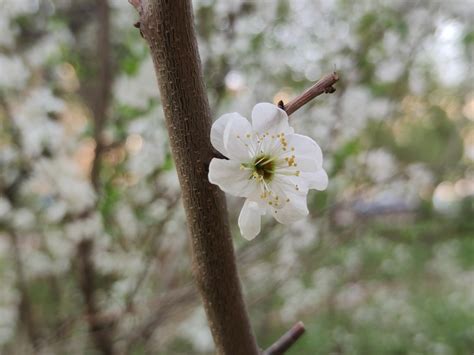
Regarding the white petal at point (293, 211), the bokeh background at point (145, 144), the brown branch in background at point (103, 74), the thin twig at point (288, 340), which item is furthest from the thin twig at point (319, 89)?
the brown branch in background at point (103, 74)

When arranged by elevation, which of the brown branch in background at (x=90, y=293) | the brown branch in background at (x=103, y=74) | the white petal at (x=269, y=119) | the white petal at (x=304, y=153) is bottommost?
the white petal at (x=304, y=153)

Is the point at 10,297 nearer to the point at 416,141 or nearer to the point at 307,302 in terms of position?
the point at 307,302

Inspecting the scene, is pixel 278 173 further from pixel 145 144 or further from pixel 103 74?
pixel 103 74

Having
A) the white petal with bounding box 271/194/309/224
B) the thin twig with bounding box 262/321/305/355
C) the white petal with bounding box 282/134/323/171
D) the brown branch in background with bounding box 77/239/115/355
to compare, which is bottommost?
the thin twig with bounding box 262/321/305/355

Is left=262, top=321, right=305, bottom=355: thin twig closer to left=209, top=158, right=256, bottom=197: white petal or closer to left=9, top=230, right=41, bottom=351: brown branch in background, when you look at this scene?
left=209, top=158, right=256, bottom=197: white petal

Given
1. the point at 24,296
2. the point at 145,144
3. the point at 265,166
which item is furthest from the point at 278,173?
the point at 24,296

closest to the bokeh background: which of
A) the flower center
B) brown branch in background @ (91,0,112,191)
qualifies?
brown branch in background @ (91,0,112,191)

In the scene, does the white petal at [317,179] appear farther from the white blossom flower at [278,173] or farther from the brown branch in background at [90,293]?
the brown branch in background at [90,293]
